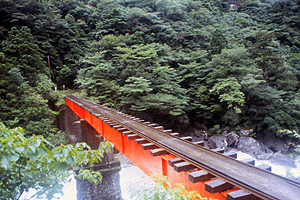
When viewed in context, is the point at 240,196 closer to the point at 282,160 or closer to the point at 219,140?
the point at 219,140

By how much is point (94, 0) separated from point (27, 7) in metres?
10.5

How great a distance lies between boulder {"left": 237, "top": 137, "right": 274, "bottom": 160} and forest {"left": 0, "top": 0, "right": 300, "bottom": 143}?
104 centimetres

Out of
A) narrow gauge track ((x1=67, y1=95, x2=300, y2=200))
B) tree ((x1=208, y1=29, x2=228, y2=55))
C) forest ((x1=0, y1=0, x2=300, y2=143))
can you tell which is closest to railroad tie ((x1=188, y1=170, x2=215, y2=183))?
narrow gauge track ((x1=67, y1=95, x2=300, y2=200))

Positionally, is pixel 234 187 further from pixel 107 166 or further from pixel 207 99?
pixel 207 99

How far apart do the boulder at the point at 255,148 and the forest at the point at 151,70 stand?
3.42 feet

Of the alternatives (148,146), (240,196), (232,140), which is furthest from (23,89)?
(232,140)

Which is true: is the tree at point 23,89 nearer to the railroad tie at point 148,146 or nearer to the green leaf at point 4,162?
the railroad tie at point 148,146

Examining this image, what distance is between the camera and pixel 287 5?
33.5 meters

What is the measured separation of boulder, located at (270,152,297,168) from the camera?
13.6 m

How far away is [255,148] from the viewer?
51.8 ft

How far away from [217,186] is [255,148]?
1687cm

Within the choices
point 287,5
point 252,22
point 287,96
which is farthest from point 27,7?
point 287,5

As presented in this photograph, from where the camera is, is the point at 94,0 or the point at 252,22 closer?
the point at 94,0

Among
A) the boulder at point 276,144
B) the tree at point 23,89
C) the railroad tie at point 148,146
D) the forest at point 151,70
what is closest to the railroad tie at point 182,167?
the railroad tie at point 148,146
